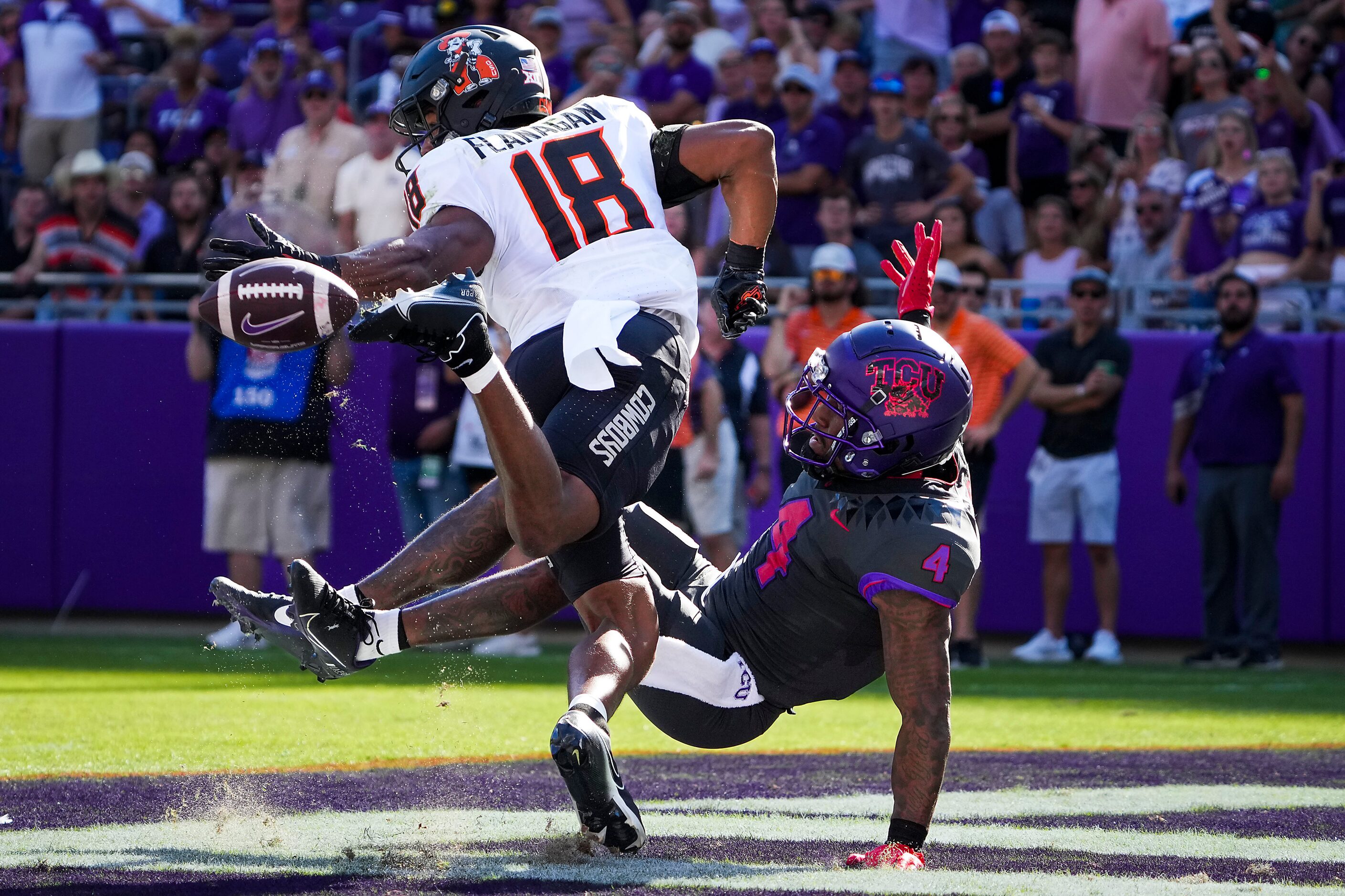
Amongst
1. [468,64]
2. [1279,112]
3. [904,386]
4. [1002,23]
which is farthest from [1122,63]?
[904,386]

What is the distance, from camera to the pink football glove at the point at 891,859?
3918 mm

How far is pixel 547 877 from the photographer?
379 cm

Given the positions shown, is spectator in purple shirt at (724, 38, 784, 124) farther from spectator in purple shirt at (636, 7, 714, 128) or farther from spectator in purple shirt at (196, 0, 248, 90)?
spectator in purple shirt at (196, 0, 248, 90)

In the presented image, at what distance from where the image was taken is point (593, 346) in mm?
4359

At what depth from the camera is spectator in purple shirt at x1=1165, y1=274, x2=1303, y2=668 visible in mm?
9641

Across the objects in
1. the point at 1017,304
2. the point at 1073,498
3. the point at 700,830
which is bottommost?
the point at 1073,498

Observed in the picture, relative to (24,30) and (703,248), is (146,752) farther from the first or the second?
(24,30)

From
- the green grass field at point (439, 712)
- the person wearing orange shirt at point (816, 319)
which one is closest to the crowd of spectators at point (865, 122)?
the person wearing orange shirt at point (816, 319)

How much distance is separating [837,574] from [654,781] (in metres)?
1.63

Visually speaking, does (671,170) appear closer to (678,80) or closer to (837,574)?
(837,574)

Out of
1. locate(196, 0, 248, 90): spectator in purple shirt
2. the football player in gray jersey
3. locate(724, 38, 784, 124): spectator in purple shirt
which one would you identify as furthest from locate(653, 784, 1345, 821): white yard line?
locate(196, 0, 248, 90): spectator in purple shirt

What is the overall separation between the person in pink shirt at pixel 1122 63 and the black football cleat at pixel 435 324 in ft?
30.1

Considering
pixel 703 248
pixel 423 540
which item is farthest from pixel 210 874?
pixel 703 248

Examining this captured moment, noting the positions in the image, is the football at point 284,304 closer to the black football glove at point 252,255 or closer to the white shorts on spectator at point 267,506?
the black football glove at point 252,255
